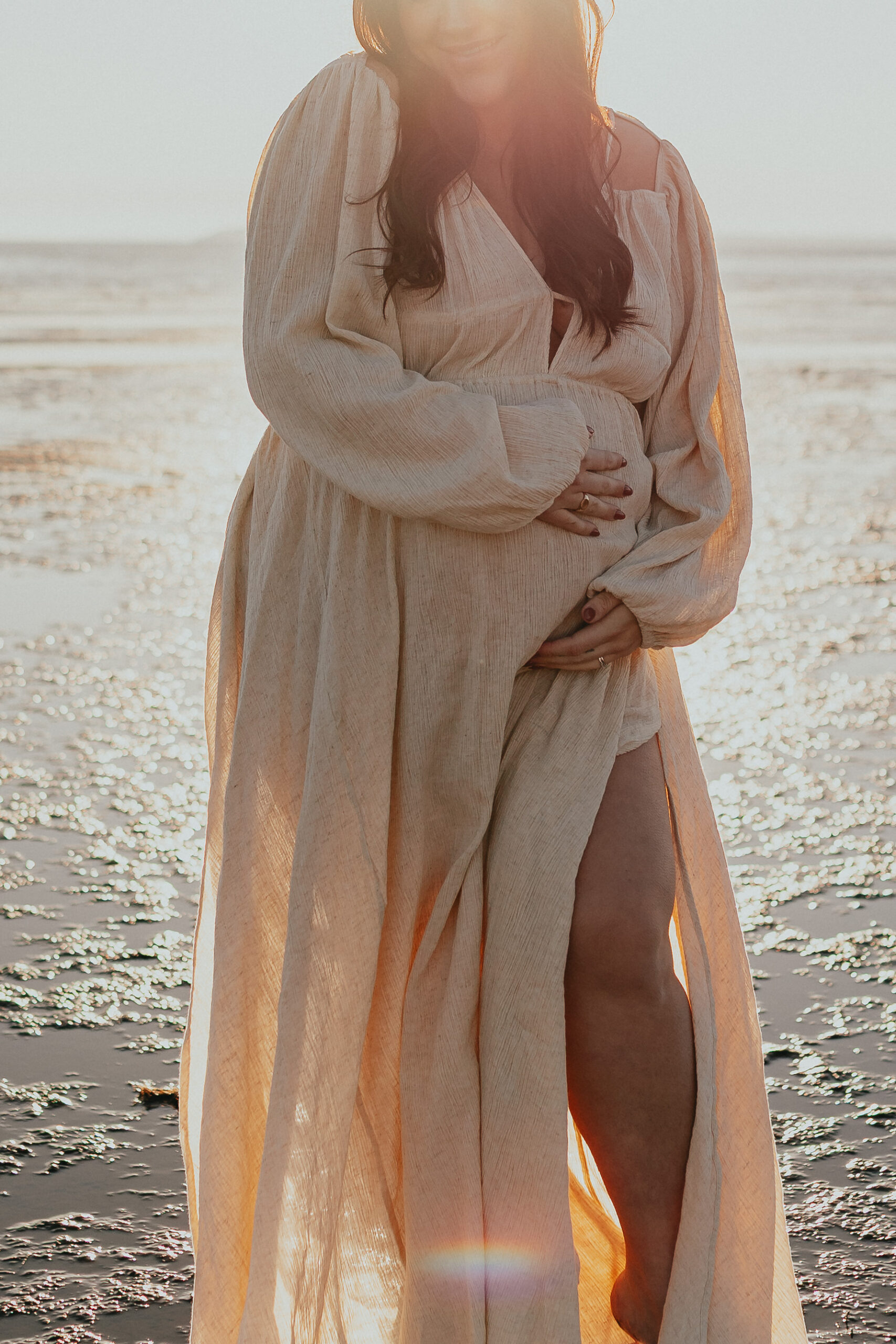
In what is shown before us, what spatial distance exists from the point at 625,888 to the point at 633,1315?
2.12ft

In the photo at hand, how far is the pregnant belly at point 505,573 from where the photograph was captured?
2.25 meters

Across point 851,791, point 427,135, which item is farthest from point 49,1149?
point 851,791

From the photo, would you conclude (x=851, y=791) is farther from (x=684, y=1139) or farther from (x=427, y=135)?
(x=427, y=135)

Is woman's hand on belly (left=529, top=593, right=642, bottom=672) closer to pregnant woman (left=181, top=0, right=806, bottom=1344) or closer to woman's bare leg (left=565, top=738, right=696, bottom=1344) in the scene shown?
pregnant woman (left=181, top=0, right=806, bottom=1344)

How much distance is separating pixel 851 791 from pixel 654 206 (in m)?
3.19

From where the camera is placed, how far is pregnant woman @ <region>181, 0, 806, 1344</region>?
86.6 inches

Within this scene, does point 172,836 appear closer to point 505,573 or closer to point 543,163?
point 505,573

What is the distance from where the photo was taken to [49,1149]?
324 centimetres

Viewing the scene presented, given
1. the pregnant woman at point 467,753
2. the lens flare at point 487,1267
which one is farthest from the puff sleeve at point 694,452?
the lens flare at point 487,1267

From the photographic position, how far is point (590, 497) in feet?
7.46

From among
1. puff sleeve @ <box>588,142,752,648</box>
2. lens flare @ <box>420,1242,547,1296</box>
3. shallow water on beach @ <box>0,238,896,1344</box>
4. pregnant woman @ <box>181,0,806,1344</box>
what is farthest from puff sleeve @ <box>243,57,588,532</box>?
shallow water on beach @ <box>0,238,896,1344</box>

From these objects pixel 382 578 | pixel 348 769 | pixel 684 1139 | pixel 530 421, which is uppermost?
pixel 530 421

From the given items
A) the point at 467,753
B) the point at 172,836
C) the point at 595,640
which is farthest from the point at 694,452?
the point at 172,836

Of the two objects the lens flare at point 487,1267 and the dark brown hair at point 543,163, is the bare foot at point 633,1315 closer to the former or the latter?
the lens flare at point 487,1267
